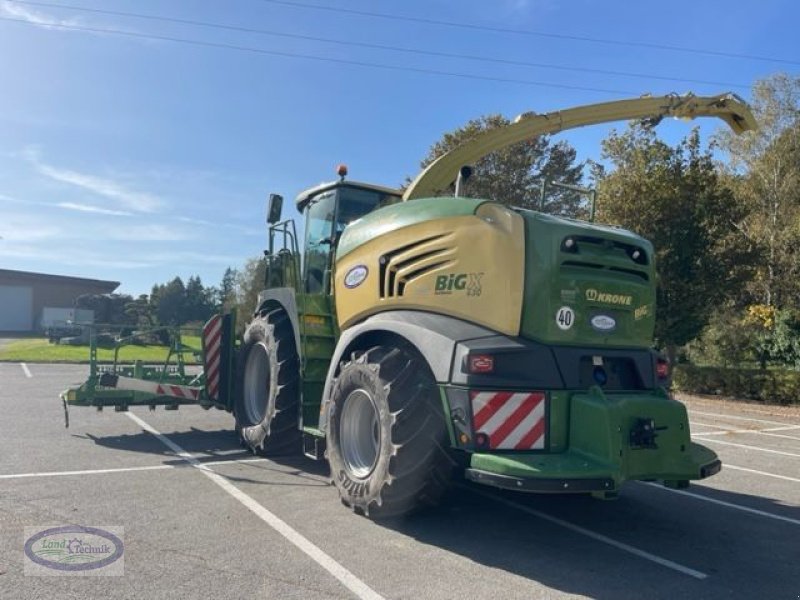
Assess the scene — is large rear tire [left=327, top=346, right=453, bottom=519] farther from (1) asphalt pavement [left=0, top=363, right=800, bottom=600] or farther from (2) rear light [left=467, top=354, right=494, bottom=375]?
(2) rear light [left=467, top=354, right=494, bottom=375]

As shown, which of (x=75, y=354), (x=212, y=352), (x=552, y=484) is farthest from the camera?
(x=75, y=354)

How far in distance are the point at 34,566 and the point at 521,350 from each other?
3.56 metres

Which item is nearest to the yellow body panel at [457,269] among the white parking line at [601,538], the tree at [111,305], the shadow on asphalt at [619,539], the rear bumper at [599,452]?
the rear bumper at [599,452]

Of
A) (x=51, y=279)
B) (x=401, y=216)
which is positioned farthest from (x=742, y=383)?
(x=51, y=279)

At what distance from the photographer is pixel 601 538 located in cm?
500

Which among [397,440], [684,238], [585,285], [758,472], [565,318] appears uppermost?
[684,238]

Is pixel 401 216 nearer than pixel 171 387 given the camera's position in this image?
Yes

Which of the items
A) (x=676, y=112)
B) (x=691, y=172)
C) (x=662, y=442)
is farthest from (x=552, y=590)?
(x=691, y=172)

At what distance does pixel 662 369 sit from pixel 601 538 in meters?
1.62

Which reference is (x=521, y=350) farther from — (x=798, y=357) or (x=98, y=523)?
(x=798, y=357)

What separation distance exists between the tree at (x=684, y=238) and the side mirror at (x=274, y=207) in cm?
1305

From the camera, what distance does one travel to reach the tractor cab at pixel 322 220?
23.7 feet

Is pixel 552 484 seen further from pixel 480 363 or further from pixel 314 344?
pixel 314 344

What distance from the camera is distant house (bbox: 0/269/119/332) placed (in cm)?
5881
